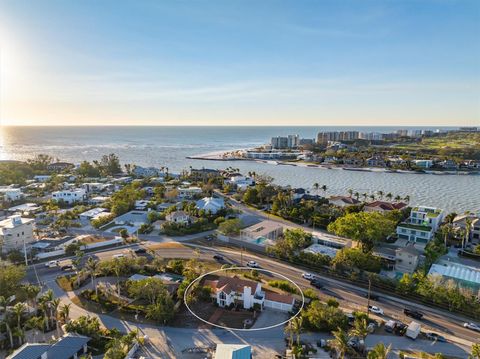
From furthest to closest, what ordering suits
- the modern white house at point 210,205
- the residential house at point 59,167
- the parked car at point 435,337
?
the residential house at point 59,167
the modern white house at point 210,205
the parked car at point 435,337

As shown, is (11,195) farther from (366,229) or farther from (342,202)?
(366,229)

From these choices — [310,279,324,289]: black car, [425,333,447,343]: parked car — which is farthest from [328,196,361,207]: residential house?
[425,333,447,343]: parked car

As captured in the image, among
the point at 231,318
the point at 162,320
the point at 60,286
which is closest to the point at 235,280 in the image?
the point at 231,318

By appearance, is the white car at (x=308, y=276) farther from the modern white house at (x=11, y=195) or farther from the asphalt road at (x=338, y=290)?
the modern white house at (x=11, y=195)

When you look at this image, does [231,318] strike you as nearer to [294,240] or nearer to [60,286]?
[294,240]

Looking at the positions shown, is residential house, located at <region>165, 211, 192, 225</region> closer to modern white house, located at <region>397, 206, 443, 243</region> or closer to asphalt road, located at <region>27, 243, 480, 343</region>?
asphalt road, located at <region>27, 243, 480, 343</region>

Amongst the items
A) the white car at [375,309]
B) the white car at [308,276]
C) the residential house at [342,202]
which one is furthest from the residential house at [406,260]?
the residential house at [342,202]
